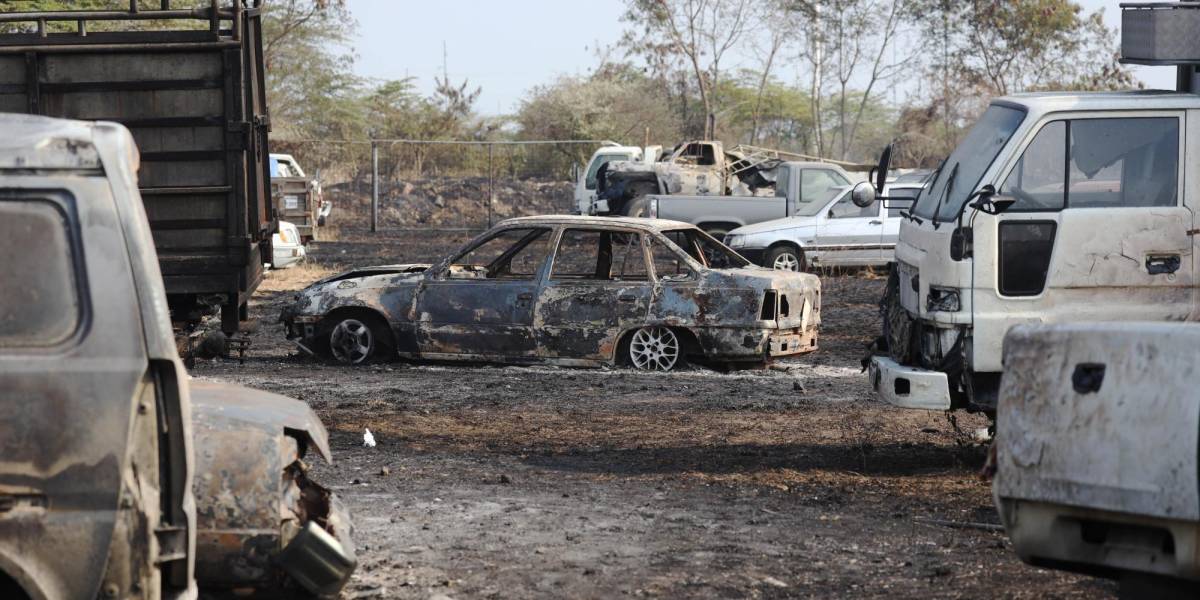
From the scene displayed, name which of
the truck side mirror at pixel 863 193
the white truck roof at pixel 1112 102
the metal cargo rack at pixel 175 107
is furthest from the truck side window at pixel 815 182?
the white truck roof at pixel 1112 102

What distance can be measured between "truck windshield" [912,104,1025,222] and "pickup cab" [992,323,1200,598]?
3.57 m

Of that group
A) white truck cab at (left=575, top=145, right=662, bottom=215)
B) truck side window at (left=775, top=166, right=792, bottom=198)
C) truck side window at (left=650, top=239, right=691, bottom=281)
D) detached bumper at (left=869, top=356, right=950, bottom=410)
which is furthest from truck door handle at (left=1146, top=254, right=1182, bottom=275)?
white truck cab at (left=575, top=145, right=662, bottom=215)

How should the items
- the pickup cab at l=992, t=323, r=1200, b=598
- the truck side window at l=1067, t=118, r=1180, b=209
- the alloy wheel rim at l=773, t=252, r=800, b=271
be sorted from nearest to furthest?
the pickup cab at l=992, t=323, r=1200, b=598 → the truck side window at l=1067, t=118, r=1180, b=209 → the alloy wheel rim at l=773, t=252, r=800, b=271

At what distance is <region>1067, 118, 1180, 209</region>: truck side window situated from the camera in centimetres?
766

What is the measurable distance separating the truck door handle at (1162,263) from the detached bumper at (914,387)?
1.25 m

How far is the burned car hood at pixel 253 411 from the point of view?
4887 millimetres

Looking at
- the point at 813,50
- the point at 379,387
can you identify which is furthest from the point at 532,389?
the point at 813,50

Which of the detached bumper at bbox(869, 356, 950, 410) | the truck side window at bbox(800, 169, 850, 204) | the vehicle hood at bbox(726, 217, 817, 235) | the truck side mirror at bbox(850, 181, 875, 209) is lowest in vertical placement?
the detached bumper at bbox(869, 356, 950, 410)

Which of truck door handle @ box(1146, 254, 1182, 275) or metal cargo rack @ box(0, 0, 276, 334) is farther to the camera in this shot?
metal cargo rack @ box(0, 0, 276, 334)

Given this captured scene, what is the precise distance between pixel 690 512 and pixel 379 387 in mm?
4607

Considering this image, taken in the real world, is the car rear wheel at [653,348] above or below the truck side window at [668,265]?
below

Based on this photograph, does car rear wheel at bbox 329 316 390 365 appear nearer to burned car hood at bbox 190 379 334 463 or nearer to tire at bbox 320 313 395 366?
tire at bbox 320 313 395 366

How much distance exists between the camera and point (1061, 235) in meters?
7.57

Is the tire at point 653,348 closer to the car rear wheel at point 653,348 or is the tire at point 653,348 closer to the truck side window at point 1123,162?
the car rear wheel at point 653,348
